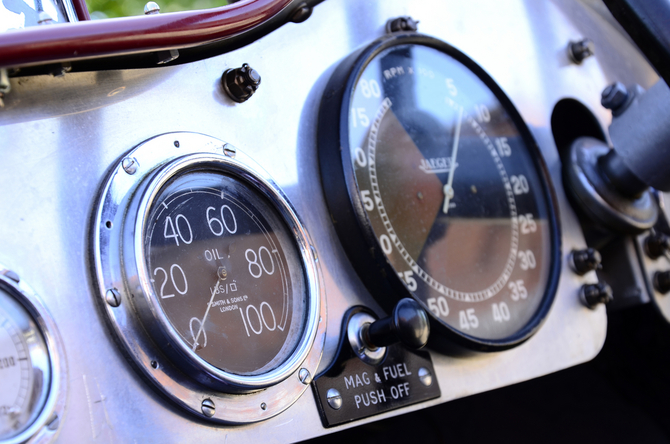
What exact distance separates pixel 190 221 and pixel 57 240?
0.68ft

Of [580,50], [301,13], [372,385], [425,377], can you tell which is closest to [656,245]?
[580,50]

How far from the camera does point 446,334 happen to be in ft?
3.91

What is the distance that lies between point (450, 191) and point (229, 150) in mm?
530

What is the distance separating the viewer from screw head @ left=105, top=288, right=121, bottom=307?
854mm

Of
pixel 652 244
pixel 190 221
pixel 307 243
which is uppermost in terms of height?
pixel 190 221

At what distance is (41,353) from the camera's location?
0.79m

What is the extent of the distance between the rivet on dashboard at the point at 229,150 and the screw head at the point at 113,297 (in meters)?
0.31

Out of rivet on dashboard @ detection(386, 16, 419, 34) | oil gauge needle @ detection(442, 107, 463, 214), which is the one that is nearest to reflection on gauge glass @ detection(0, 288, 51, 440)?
oil gauge needle @ detection(442, 107, 463, 214)

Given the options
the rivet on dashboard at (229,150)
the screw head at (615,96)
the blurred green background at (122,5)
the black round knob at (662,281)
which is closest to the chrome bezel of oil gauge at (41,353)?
the rivet on dashboard at (229,150)

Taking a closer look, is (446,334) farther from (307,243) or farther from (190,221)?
(190,221)

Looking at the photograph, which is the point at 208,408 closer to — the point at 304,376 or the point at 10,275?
the point at 304,376

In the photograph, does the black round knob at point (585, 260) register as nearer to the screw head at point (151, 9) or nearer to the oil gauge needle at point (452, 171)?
the oil gauge needle at point (452, 171)

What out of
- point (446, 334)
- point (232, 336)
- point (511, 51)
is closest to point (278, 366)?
point (232, 336)

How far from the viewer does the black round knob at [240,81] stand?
1103mm
